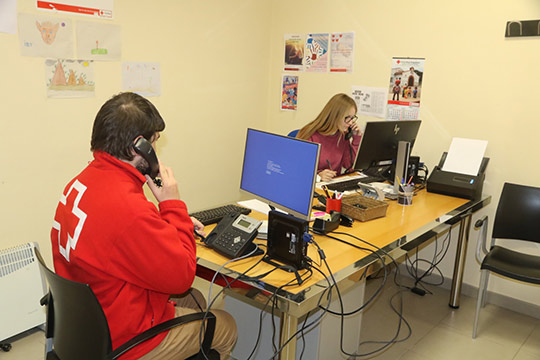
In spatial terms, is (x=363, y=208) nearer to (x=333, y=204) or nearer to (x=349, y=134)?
(x=333, y=204)

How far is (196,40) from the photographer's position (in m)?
3.57

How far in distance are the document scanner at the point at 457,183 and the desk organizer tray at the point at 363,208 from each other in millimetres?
724

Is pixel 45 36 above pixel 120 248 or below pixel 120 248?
above

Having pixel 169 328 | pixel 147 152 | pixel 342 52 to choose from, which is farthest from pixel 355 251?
pixel 342 52

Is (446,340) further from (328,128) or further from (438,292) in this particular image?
(328,128)

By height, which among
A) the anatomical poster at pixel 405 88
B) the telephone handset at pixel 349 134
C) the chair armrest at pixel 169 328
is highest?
the anatomical poster at pixel 405 88

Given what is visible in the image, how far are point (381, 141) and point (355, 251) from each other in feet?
3.38

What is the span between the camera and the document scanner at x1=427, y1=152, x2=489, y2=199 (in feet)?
9.59

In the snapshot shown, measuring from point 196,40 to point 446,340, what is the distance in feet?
8.88

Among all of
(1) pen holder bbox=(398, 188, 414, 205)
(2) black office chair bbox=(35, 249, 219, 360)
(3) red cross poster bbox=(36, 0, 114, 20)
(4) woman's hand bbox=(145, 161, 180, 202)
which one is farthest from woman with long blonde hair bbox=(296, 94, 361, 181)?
(2) black office chair bbox=(35, 249, 219, 360)

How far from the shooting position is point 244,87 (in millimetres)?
4078

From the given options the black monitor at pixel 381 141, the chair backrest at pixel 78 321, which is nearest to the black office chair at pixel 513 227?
the black monitor at pixel 381 141

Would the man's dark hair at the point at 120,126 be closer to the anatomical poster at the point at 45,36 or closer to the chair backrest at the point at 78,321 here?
the chair backrest at the point at 78,321

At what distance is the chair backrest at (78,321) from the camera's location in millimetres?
1378
